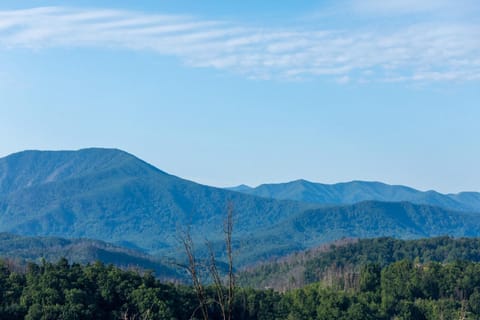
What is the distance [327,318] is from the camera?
190 feet

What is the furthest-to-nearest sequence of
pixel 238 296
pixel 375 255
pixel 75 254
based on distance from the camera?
pixel 75 254 < pixel 375 255 < pixel 238 296

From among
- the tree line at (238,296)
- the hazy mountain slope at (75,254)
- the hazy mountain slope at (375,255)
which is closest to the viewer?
the tree line at (238,296)

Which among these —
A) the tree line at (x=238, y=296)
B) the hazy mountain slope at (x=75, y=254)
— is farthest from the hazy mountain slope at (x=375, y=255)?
the tree line at (x=238, y=296)

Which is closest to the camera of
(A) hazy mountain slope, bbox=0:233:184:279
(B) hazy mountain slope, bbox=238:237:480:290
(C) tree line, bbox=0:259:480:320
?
(C) tree line, bbox=0:259:480:320

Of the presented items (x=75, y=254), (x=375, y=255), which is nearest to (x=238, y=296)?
(x=375, y=255)

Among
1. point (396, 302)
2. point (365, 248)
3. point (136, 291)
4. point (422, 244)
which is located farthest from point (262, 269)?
point (136, 291)

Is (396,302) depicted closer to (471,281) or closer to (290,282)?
(471,281)

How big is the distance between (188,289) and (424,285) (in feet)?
Answer: 82.7

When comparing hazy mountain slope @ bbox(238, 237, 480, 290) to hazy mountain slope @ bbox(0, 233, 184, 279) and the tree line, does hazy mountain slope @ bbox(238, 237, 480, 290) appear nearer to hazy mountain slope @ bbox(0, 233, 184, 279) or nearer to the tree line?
hazy mountain slope @ bbox(0, 233, 184, 279)

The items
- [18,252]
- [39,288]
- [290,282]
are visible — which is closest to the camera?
[39,288]

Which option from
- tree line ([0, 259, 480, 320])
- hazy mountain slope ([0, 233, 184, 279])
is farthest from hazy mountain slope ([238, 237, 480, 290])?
tree line ([0, 259, 480, 320])

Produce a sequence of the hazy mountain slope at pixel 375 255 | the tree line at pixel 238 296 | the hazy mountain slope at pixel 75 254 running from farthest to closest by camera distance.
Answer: the hazy mountain slope at pixel 75 254
the hazy mountain slope at pixel 375 255
the tree line at pixel 238 296

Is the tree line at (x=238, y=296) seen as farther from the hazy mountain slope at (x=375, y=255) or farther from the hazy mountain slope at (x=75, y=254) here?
the hazy mountain slope at (x=75, y=254)

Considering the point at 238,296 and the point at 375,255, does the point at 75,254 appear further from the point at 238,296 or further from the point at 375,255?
the point at 238,296
